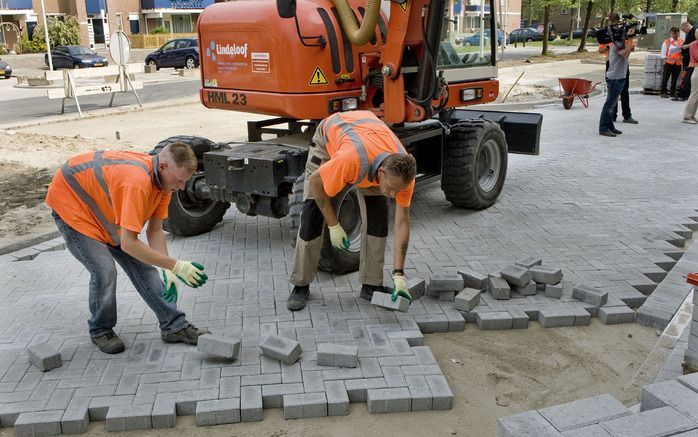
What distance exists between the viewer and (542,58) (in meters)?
33.4

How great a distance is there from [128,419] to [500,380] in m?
2.36

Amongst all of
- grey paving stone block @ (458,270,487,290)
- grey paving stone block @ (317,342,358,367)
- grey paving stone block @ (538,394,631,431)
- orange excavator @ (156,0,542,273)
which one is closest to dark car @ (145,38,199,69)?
orange excavator @ (156,0,542,273)

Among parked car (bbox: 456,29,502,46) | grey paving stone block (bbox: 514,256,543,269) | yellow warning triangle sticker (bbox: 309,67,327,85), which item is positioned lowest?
grey paving stone block (bbox: 514,256,543,269)

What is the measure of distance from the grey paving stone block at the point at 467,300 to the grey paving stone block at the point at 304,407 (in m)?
1.62

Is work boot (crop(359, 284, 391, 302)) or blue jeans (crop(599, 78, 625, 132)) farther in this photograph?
blue jeans (crop(599, 78, 625, 132))

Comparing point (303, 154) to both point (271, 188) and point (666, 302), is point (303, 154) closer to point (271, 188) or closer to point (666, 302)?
point (271, 188)

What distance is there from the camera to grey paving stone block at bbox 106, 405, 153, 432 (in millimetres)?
3752

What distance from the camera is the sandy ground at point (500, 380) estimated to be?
378cm

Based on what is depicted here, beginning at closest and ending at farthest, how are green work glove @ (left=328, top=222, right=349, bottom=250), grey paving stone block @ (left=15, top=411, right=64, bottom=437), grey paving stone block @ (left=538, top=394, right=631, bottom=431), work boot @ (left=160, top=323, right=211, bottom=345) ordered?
grey paving stone block @ (left=538, top=394, right=631, bottom=431), grey paving stone block @ (left=15, top=411, right=64, bottom=437), work boot @ (left=160, top=323, right=211, bottom=345), green work glove @ (left=328, top=222, right=349, bottom=250)

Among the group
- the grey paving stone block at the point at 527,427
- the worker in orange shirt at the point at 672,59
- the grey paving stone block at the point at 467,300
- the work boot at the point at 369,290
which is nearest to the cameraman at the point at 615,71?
the worker in orange shirt at the point at 672,59

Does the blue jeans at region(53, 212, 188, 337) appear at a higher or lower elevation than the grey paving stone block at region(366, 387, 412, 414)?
higher

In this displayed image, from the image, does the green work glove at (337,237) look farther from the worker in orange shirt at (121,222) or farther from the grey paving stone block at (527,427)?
the grey paving stone block at (527,427)

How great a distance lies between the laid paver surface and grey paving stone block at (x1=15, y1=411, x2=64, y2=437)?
0.37 ft

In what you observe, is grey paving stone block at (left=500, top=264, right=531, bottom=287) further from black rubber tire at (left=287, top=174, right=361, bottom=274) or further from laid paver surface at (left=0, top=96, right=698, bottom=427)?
black rubber tire at (left=287, top=174, right=361, bottom=274)
